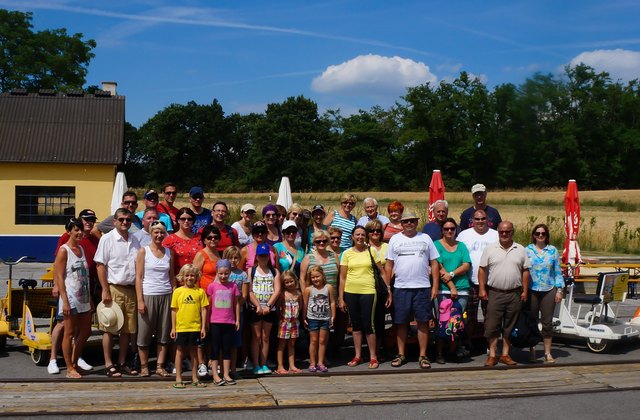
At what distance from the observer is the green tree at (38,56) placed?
188 ft

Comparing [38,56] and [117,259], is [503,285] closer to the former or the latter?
[117,259]

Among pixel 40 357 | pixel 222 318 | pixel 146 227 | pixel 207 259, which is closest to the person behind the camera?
pixel 222 318

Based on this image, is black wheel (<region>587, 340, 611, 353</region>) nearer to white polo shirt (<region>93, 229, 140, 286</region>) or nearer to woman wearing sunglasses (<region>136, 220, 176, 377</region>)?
woman wearing sunglasses (<region>136, 220, 176, 377</region>)

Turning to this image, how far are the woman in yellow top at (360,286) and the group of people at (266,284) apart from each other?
1 centimetres

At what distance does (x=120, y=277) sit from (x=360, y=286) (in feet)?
8.69

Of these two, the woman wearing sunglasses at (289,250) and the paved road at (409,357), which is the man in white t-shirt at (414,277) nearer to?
the paved road at (409,357)

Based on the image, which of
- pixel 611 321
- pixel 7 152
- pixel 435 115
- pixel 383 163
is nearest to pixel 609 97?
pixel 435 115

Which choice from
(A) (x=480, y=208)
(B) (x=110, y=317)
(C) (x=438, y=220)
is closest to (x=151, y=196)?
(B) (x=110, y=317)

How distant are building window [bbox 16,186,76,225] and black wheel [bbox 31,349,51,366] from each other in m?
14.4

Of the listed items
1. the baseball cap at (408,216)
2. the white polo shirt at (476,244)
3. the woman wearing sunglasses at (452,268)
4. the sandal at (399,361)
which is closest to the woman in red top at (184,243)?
the baseball cap at (408,216)

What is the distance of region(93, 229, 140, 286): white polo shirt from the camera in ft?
26.8

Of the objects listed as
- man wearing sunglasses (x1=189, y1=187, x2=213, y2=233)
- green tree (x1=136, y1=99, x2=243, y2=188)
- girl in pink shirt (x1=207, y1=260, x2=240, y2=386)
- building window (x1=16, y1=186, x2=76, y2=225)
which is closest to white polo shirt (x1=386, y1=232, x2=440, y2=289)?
girl in pink shirt (x1=207, y1=260, x2=240, y2=386)

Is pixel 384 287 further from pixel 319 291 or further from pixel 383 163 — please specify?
pixel 383 163

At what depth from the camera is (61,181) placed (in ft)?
75.4
